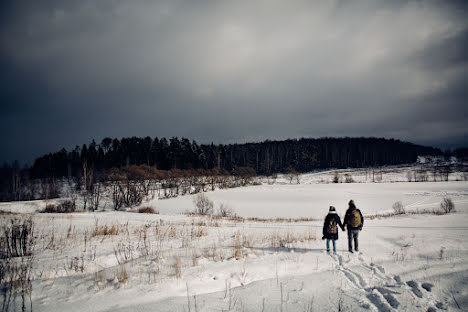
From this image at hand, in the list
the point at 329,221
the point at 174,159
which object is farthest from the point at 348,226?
the point at 174,159

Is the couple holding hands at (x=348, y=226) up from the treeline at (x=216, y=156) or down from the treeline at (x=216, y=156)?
down

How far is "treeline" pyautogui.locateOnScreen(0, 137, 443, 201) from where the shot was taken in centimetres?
5769

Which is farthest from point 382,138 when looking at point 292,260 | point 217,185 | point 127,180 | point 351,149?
point 292,260

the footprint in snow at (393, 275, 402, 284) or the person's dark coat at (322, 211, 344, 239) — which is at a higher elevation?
the person's dark coat at (322, 211, 344, 239)

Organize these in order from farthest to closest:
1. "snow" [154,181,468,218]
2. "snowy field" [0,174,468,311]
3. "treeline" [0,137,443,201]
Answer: "treeline" [0,137,443,201], "snow" [154,181,468,218], "snowy field" [0,174,468,311]

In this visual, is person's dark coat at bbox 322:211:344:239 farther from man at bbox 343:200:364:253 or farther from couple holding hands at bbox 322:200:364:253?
man at bbox 343:200:364:253

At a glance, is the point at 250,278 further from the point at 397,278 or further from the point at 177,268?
the point at 397,278

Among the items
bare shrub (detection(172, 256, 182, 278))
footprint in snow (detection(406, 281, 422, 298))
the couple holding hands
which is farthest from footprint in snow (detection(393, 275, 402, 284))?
bare shrub (detection(172, 256, 182, 278))

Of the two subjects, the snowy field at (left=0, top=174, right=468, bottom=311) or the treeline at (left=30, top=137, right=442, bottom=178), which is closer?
the snowy field at (left=0, top=174, right=468, bottom=311)

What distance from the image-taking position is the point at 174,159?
290ft

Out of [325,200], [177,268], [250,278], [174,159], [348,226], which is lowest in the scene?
[325,200]

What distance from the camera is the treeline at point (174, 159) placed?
5769 centimetres

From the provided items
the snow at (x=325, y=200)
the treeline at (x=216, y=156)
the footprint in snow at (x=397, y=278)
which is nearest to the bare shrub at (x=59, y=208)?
the snow at (x=325, y=200)

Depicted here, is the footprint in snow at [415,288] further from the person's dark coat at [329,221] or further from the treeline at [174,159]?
the treeline at [174,159]
